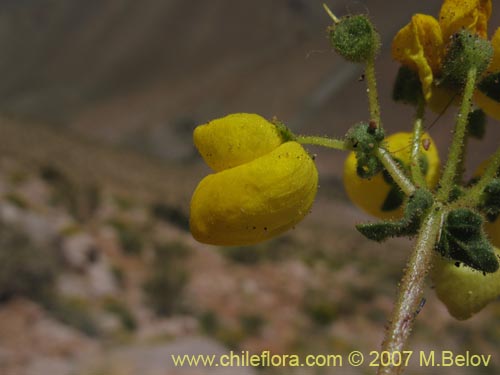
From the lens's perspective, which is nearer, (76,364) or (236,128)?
(236,128)

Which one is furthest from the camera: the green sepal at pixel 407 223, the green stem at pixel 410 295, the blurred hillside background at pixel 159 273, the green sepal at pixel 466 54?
the blurred hillside background at pixel 159 273

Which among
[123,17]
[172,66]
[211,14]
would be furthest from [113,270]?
[123,17]

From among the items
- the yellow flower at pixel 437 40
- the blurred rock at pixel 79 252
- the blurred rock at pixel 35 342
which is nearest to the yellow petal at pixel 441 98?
the yellow flower at pixel 437 40

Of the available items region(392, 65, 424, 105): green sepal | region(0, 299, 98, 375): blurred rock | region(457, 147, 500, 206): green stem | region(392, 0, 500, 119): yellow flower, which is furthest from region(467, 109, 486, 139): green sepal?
region(0, 299, 98, 375): blurred rock

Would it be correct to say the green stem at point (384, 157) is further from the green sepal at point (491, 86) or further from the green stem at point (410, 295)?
the green sepal at point (491, 86)

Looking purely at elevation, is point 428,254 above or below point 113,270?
below

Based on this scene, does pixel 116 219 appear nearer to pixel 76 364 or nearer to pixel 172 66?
pixel 76 364
